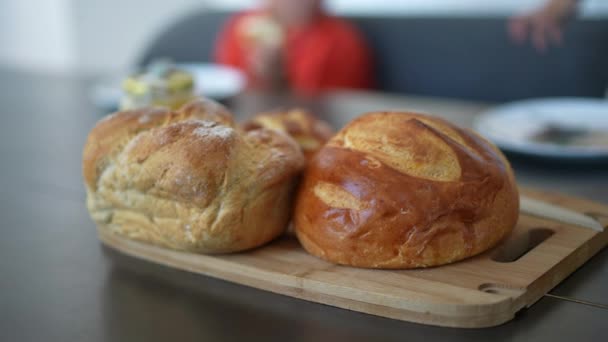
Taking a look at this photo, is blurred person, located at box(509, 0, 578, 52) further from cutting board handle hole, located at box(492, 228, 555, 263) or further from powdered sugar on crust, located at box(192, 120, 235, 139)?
powdered sugar on crust, located at box(192, 120, 235, 139)

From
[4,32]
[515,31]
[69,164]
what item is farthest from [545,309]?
[4,32]

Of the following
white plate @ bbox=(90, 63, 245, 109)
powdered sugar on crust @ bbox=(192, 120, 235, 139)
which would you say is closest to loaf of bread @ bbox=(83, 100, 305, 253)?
powdered sugar on crust @ bbox=(192, 120, 235, 139)

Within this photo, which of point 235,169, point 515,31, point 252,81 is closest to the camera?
point 235,169

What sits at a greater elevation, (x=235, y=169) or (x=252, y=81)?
(x=235, y=169)

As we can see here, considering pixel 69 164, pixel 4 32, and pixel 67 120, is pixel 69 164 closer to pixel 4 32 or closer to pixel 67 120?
→ pixel 67 120

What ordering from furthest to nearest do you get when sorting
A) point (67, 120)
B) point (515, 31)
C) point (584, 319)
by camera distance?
point (515, 31), point (67, 120), point (584, 319)

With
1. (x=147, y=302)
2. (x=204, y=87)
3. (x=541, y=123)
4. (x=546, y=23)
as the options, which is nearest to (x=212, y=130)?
(x=147, y=302)
